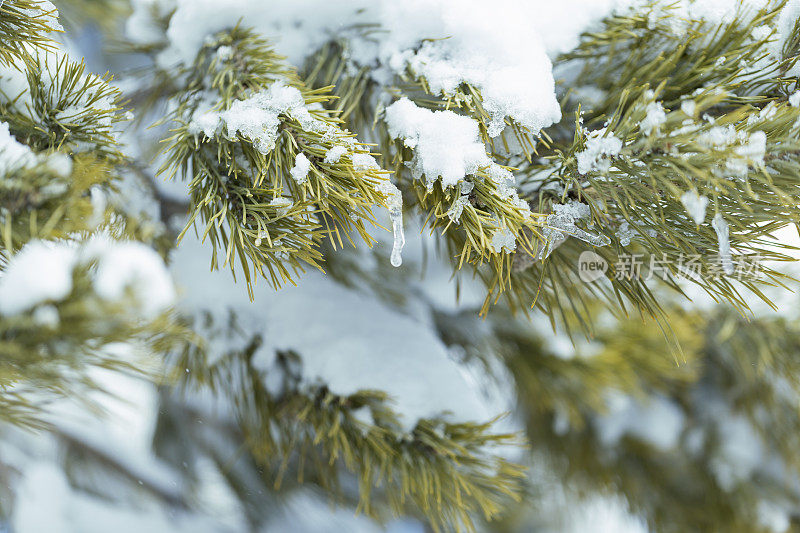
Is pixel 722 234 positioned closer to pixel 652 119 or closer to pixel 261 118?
pixel 652 119

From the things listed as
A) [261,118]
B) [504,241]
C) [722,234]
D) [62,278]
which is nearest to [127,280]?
[62,278]

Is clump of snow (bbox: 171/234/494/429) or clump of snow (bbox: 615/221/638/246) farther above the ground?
clump of snow (bbox: 615/221/638/246)

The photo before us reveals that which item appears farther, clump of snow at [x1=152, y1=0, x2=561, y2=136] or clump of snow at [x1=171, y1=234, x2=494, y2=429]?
clump of snow at [x1=171, y1=234, x2=494, y2=429]

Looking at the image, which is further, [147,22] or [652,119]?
[147,22]

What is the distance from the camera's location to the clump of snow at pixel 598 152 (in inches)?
13.2

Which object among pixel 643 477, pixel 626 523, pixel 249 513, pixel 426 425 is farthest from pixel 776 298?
pixel 249 513

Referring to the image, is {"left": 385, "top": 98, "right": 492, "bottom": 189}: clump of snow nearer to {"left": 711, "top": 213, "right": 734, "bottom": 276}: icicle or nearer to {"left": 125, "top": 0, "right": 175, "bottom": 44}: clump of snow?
{"left": 711, "top": 213, "right": 734, "bottom": 276}: icicle

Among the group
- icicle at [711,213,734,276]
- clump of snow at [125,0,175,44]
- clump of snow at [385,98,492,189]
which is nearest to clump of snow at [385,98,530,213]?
clump of snow at [385,98,492,189]

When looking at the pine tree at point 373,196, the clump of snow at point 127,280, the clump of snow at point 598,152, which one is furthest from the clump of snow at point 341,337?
the clump of snow at point 598,152

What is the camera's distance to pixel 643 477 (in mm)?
1031

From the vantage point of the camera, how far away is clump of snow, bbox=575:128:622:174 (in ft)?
1.10

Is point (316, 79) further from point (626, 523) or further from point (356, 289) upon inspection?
point (626, 523)

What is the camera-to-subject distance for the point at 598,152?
344 mm

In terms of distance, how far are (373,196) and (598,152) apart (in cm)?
15
